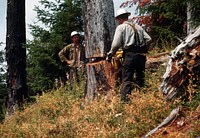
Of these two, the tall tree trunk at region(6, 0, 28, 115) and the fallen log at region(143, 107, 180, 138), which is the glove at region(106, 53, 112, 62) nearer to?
the fallen log at region(143, 107, 180, 138)

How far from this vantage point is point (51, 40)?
1288cm

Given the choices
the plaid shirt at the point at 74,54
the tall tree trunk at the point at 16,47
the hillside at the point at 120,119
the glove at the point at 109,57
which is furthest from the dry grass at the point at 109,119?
the tall tree trunk at the point at 16,47

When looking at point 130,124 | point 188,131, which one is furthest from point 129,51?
point 188,131

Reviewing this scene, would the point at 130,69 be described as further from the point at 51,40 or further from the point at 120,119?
the point at 51,40

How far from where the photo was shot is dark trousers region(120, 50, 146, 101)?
746cm

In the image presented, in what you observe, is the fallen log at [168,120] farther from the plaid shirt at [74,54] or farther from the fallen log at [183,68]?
the plaid shirt at [74,54]

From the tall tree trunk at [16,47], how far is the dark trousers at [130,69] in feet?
17.9

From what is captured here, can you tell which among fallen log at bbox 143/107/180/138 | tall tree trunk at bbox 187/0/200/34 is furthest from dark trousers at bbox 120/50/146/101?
tall tree trunk at bbox 187/0/200/34

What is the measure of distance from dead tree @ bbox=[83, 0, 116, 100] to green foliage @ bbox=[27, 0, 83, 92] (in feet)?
13.4

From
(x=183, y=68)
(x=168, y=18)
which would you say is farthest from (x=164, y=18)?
(x=183, y=68)

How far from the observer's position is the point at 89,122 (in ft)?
22.1

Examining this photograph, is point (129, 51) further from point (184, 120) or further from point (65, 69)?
point (65, 69)

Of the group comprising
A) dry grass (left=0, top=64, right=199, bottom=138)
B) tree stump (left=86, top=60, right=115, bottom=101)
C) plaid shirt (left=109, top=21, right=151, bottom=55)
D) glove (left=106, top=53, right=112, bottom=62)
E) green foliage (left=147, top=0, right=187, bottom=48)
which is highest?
green foliage (left=147, top=0, right=187, bottom=48)

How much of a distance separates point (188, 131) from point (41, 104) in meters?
5.00
